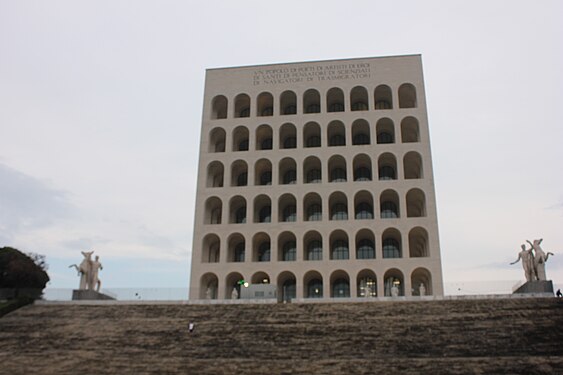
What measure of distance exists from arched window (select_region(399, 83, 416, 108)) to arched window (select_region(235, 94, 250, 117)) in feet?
44.0

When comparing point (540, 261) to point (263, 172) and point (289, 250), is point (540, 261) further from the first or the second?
point (263, 172)

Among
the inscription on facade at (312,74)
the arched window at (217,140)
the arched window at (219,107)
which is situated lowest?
the arched window at (217,140)

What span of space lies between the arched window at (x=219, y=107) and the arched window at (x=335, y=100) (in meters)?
9.14

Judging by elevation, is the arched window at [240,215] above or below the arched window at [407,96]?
below

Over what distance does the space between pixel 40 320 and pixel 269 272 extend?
56.1 feet

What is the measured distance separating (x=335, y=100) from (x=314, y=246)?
13478 mm

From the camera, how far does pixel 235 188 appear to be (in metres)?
46.2

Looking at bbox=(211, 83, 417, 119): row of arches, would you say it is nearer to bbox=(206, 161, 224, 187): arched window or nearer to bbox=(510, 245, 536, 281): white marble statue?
bbox=(206, 161, 224, 187): arched window

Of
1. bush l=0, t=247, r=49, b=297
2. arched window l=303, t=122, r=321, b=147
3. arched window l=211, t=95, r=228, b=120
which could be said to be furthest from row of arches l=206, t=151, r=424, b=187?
bush l=0, t=247, r=49, b=297

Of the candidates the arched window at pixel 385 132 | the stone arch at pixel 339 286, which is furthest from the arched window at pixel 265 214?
the arched window at pixel 385 132

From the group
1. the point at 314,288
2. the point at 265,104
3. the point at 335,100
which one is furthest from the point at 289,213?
the point at 335,100

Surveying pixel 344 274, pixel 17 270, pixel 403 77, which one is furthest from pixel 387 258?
pixel 17 270

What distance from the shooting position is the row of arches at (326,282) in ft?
139

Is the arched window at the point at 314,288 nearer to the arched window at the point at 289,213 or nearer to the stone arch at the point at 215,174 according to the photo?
the arched window at the point at 289,213
